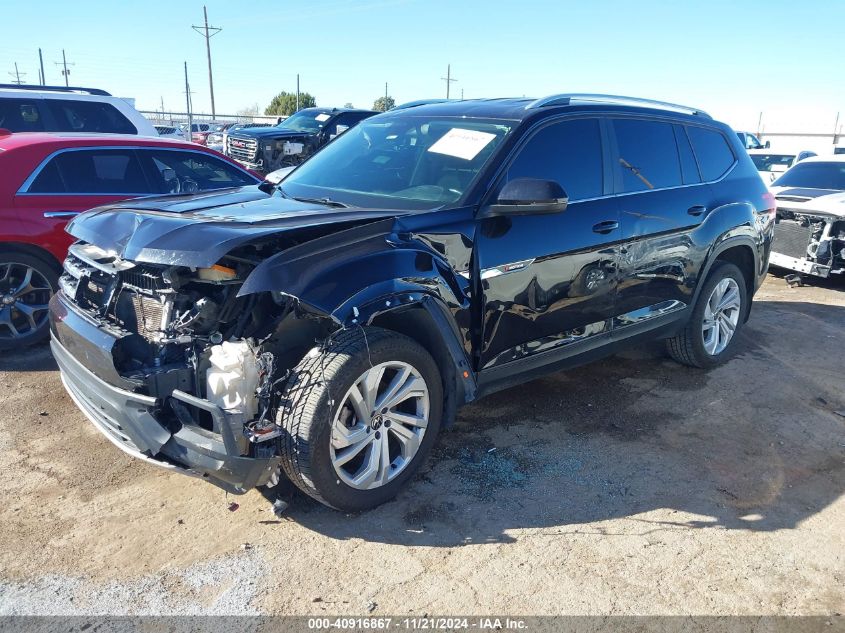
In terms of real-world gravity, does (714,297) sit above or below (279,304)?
below

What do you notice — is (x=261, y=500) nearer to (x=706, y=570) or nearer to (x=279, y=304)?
(x=279, y=304)

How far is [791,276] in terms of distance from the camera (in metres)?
8.97

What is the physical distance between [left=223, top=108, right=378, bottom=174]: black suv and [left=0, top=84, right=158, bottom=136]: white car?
407cm

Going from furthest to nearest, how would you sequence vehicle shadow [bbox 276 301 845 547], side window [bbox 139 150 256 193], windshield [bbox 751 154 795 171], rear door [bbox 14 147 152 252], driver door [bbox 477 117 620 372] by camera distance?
windshield [bbox 751 154 795 171]
side window [bbox 139 150 256 193]
rear door [bbox 14 147 152 252]
driver door [bbox 477 117 620 372]
vehicle shadow [bbox 276 301 845 547]

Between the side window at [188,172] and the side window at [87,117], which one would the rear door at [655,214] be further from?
the side window at [87,117]

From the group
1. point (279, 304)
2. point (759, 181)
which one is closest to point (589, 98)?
point (759, 181)

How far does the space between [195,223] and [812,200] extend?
8295mm

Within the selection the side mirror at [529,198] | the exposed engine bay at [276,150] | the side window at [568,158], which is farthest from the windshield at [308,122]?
the side mirror at [529,198]

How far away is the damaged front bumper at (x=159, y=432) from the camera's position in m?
2.72

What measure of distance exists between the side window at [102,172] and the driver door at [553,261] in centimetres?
370

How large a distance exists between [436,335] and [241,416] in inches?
41.0

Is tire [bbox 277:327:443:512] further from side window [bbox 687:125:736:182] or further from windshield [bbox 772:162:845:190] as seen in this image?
windshield [bbox 772:162:845:190]

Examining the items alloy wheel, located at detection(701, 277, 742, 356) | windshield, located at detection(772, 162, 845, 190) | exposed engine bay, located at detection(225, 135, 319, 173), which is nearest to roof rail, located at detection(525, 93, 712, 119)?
alloy wheel, located at detection(701, 277, 742, 356)

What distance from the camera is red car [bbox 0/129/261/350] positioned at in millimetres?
5105
